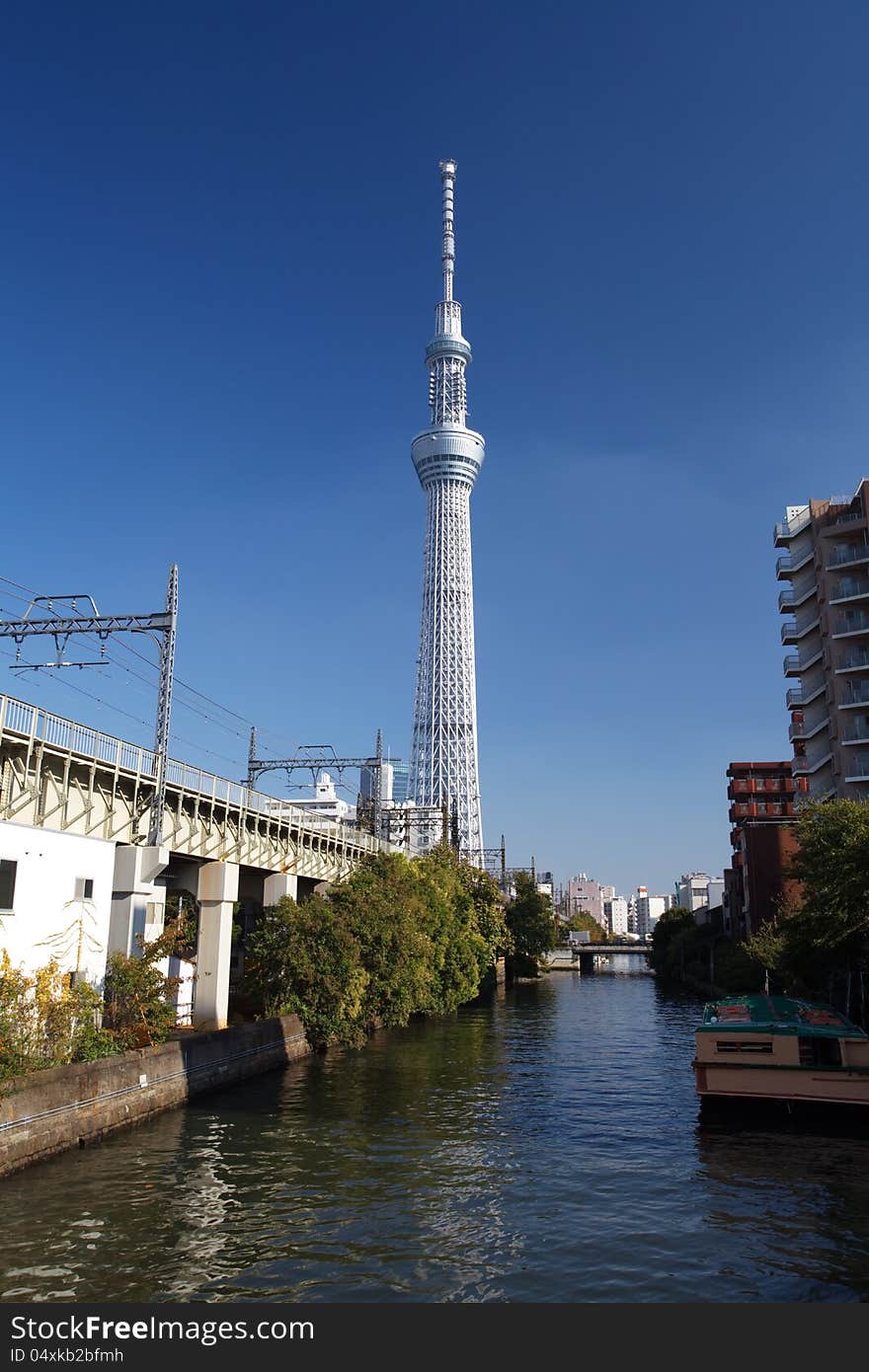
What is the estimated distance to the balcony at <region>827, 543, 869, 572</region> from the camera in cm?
7681

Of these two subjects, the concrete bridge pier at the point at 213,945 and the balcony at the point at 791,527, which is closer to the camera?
the concrete bridge pier at the point at 213,945

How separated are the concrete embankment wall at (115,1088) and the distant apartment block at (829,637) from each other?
166 feet

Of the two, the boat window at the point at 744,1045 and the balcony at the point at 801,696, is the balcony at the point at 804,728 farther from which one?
the boat window at the point at 744,1045

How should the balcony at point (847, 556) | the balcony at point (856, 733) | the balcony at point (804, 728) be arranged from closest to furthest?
1. the balcony at point (856, 733)
2. the balcony at point (847, 556)
3. the balcony at point (804, 728)

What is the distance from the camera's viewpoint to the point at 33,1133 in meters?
21.3

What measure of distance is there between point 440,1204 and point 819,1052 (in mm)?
15379

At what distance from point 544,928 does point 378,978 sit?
240ft

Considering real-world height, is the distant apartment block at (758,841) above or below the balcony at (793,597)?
below

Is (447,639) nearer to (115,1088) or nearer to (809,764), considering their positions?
(809,764)

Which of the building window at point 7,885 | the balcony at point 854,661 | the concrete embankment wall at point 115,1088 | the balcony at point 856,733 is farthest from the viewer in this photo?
the balcony at point 854,661

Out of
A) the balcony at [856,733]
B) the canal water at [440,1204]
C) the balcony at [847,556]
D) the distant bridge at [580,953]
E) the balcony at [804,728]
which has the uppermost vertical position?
the balcony at [847,556]

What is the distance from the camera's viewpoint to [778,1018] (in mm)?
31328

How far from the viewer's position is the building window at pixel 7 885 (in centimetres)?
2592

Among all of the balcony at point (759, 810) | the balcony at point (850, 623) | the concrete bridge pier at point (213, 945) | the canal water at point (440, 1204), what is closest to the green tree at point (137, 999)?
the canal water at point (440, 1204)
